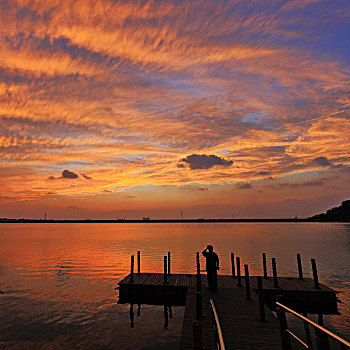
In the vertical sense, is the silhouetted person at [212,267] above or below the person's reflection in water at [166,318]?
above

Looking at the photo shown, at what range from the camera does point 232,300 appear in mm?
15812

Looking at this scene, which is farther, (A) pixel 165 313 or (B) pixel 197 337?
(A) pixel 165 313

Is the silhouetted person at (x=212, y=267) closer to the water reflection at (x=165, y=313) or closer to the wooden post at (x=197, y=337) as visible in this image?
the water reflection at (x=165, y=313)

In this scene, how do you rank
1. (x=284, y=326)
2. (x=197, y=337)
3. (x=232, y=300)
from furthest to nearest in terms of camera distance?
(x=232, y=300), (x=284, y=326), (x=197, y=337)

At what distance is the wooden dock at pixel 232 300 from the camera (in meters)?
10.4

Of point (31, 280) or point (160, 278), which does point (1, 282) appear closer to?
point (31, 280)

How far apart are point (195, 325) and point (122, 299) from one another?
60.9ft

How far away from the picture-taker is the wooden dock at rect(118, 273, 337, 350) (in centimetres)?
1042

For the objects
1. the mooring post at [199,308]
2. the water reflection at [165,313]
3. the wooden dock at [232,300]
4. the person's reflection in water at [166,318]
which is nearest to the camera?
the wooden dock at [232,300]

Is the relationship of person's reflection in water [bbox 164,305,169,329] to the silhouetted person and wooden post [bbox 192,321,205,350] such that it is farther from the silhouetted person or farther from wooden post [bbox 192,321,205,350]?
wooden post [bbox 192,321,205,350]

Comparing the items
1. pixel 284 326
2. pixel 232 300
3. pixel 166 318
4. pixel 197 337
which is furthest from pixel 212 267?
pixel 197 337

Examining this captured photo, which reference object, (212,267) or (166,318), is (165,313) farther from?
(212,267)

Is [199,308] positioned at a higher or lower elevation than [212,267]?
lower

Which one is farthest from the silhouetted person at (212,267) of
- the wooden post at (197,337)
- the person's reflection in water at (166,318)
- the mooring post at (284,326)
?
the wooden post at (197,337)
